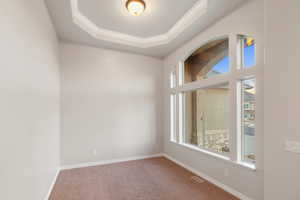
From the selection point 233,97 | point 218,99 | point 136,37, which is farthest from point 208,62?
point 136,37

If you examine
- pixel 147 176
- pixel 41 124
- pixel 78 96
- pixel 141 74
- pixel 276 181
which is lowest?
pixel 147 176

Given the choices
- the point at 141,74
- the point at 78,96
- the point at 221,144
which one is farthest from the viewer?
the point at 141,74

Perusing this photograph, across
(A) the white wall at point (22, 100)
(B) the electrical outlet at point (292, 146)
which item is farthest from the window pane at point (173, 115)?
(A) the white wall at point (22, 100)

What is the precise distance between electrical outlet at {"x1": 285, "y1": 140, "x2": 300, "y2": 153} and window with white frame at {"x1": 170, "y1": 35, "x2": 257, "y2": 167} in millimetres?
700

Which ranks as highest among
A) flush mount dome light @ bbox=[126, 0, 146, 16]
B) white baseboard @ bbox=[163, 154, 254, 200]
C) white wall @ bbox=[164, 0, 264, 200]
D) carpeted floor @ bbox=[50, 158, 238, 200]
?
flush mount dome light @ bbox=[126, 0, 146, 16]

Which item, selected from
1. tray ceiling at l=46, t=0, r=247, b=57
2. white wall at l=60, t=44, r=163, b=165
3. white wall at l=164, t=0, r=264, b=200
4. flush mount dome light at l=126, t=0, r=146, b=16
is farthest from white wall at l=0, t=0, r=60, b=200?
white wall at l=164, t=0, r=264, b=200

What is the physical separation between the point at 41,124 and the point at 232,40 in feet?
11.4

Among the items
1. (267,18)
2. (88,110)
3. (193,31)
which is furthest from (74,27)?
(267,18)

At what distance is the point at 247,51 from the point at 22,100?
10.9 feet

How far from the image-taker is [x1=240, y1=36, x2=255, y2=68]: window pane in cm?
243

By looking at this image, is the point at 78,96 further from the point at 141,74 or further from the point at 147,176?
the point at 147,176

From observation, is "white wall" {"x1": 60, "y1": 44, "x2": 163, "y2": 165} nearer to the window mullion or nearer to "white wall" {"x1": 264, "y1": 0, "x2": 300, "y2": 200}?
the window mullion

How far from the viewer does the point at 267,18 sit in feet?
6.24

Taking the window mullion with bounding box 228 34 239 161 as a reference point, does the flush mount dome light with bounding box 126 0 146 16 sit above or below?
above
